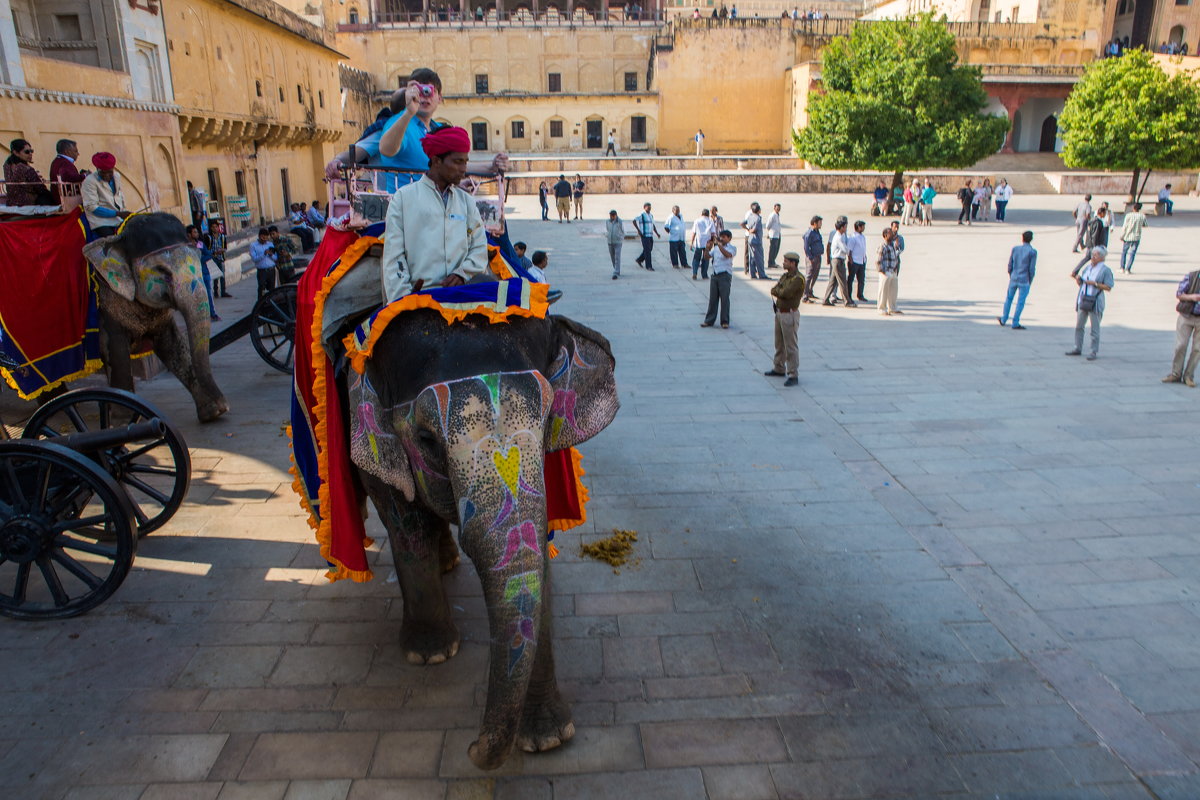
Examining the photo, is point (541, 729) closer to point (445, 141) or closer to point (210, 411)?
point (445, 141)

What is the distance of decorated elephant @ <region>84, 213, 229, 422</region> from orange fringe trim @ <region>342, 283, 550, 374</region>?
5316mm

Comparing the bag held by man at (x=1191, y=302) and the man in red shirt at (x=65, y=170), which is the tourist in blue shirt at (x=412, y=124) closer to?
the man in red shirt at (x=65, y=170)

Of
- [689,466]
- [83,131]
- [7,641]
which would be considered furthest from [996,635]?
[83,131]

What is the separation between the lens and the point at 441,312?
3.51 metres

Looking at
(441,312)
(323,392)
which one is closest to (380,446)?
(441,312)

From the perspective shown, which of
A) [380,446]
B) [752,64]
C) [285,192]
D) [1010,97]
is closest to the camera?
[380,446]

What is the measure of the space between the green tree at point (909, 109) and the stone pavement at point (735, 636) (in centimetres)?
2391

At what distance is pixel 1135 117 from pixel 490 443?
34.5 m

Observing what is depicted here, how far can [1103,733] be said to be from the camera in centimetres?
410

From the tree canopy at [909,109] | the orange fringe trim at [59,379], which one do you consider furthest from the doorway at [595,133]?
the orange fringe trim at [59,379]

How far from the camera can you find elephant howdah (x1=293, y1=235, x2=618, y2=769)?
10.5 feet

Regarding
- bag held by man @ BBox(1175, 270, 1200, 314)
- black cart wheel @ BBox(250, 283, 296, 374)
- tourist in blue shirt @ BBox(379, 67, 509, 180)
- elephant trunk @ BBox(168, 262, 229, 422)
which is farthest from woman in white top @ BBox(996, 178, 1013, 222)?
tourist in blue shirt @ BBox(379, 67, 509, 180)

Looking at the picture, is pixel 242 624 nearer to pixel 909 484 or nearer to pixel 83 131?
pixel 909 484

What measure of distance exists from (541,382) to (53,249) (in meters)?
6.80
